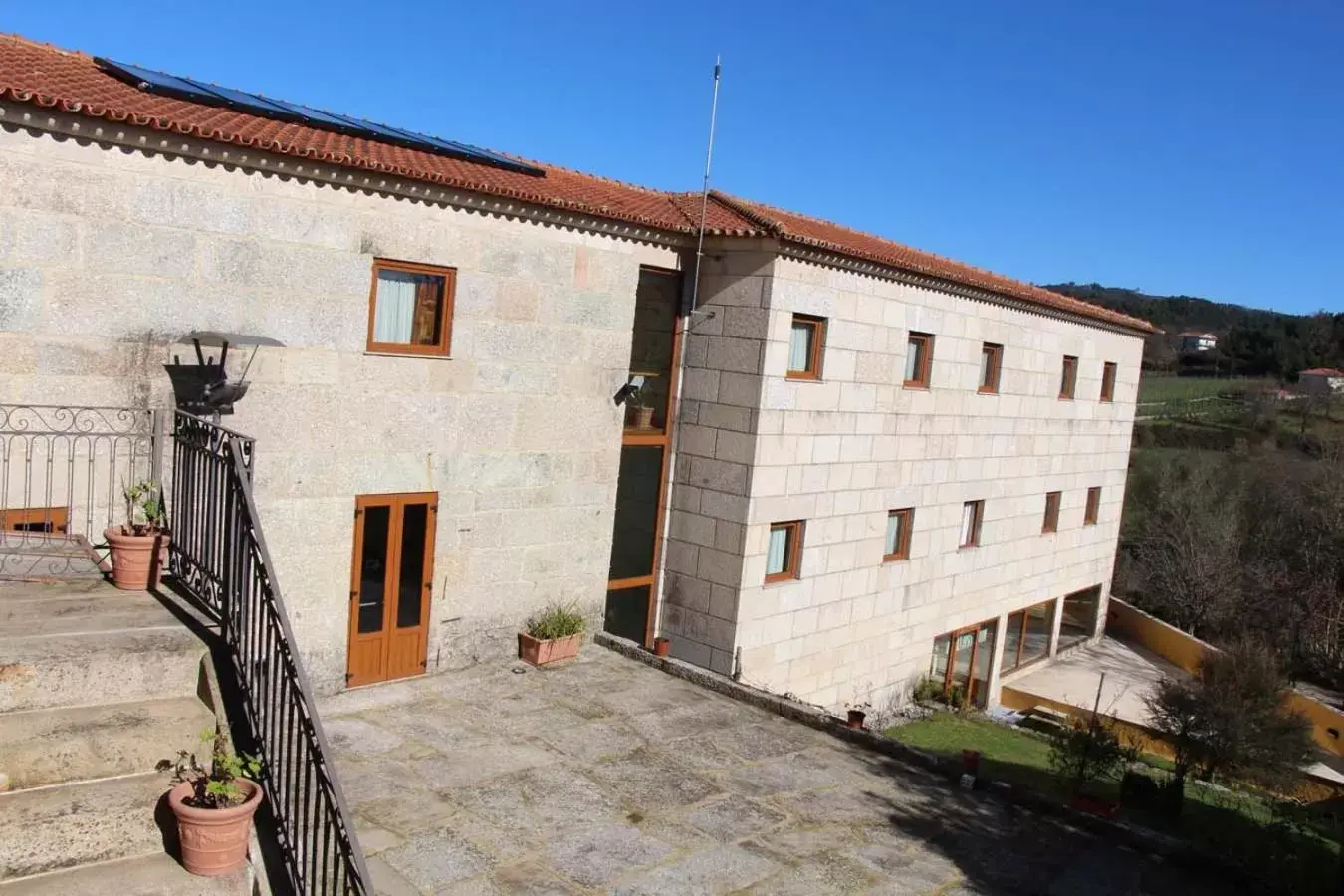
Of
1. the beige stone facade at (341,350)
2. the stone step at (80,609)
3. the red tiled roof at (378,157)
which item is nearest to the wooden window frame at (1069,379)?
the red tiled roof at (378,157)

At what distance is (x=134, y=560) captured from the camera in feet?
21.4

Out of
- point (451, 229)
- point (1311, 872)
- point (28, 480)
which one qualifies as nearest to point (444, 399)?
point (451, 229)

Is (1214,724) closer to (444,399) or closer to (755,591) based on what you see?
(755,591)

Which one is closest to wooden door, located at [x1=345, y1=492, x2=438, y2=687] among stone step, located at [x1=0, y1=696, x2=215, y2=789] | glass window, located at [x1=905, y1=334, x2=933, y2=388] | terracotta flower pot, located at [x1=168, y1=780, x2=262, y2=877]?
stone step, located at [x1=0, y1=696, x2=215, y2=789]

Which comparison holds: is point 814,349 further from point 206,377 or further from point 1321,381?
point 1321,381

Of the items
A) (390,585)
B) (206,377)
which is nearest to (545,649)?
(390,585)

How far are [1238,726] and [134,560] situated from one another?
44.7ft

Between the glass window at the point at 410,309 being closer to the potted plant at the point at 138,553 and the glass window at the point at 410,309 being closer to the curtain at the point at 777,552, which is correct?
the potted plant at the point at 138,553

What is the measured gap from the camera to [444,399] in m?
9.88

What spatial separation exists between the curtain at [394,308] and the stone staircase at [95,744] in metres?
4.08

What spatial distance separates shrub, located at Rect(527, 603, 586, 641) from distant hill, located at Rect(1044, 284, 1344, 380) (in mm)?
50511

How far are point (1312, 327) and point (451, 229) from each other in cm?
7720

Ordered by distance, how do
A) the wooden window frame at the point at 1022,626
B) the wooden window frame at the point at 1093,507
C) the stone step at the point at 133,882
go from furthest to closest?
the wooden window frame at the point at 1093,507 < the wooden window frame at the point at 1022,626 < the stone step at the point at 133,882

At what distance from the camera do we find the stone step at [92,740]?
4605 mm
